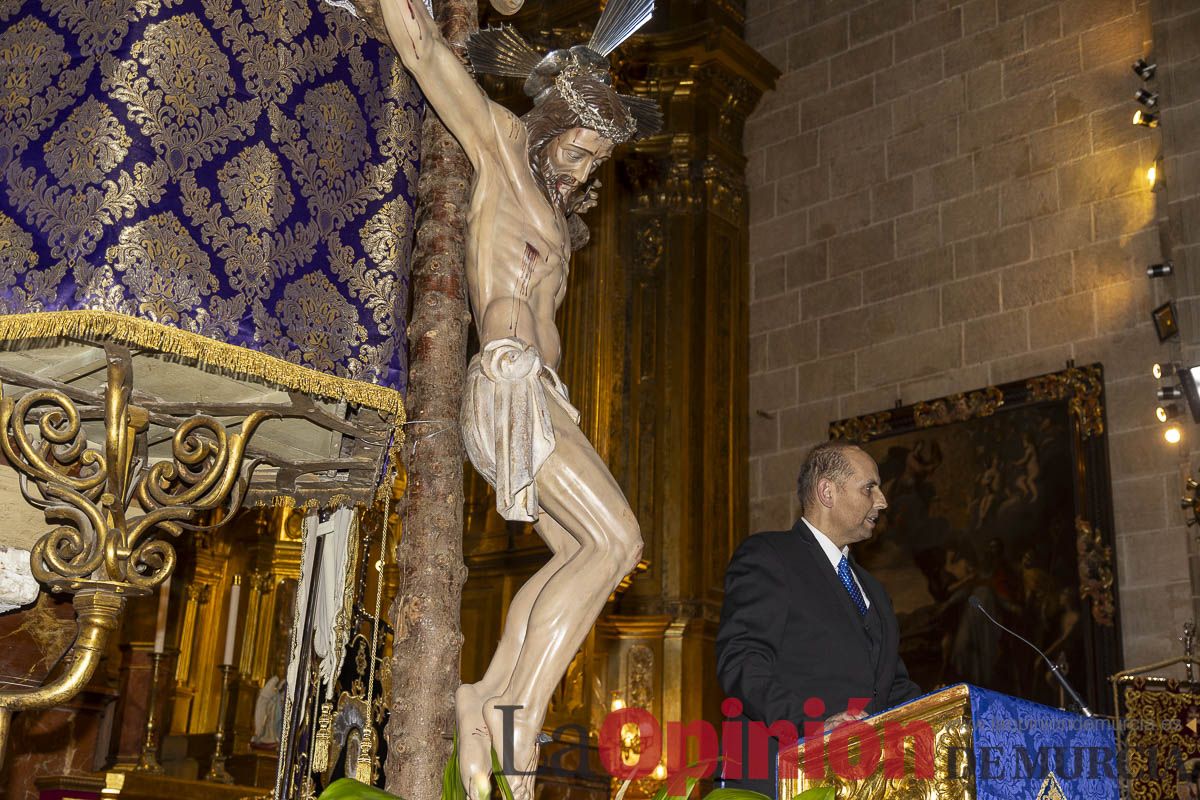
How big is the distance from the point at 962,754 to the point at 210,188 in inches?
91.0

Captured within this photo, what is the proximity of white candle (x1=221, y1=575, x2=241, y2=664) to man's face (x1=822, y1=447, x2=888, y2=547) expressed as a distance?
25.1 ft

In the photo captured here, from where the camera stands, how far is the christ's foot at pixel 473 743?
315cm

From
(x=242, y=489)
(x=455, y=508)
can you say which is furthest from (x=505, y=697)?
(x=242, y=489)

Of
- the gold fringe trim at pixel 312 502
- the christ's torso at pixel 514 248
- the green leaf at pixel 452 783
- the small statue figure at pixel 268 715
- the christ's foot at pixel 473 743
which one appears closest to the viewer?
the green leaf at pixel 452 783

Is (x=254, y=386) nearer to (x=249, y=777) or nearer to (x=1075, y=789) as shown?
(x=1075, y=789)

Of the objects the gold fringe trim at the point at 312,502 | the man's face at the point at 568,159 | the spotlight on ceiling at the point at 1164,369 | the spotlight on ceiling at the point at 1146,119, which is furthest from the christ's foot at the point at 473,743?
the spotlight on ceiling at the point at 1146,119

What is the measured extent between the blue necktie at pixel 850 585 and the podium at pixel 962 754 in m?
0.80

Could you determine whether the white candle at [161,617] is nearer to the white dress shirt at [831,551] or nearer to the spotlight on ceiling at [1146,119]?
the white dress shirt at [831,551]

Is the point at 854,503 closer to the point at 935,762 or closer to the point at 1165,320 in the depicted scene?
the point at 935,762

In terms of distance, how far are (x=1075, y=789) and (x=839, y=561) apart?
1.10m

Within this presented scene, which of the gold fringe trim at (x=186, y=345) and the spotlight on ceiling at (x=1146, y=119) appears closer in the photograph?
the gold fringe trim at (x=186, y=345)

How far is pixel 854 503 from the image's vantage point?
162 inches

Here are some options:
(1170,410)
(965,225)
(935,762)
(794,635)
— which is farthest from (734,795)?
(965,225)

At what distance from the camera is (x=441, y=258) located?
3779 millimetres
